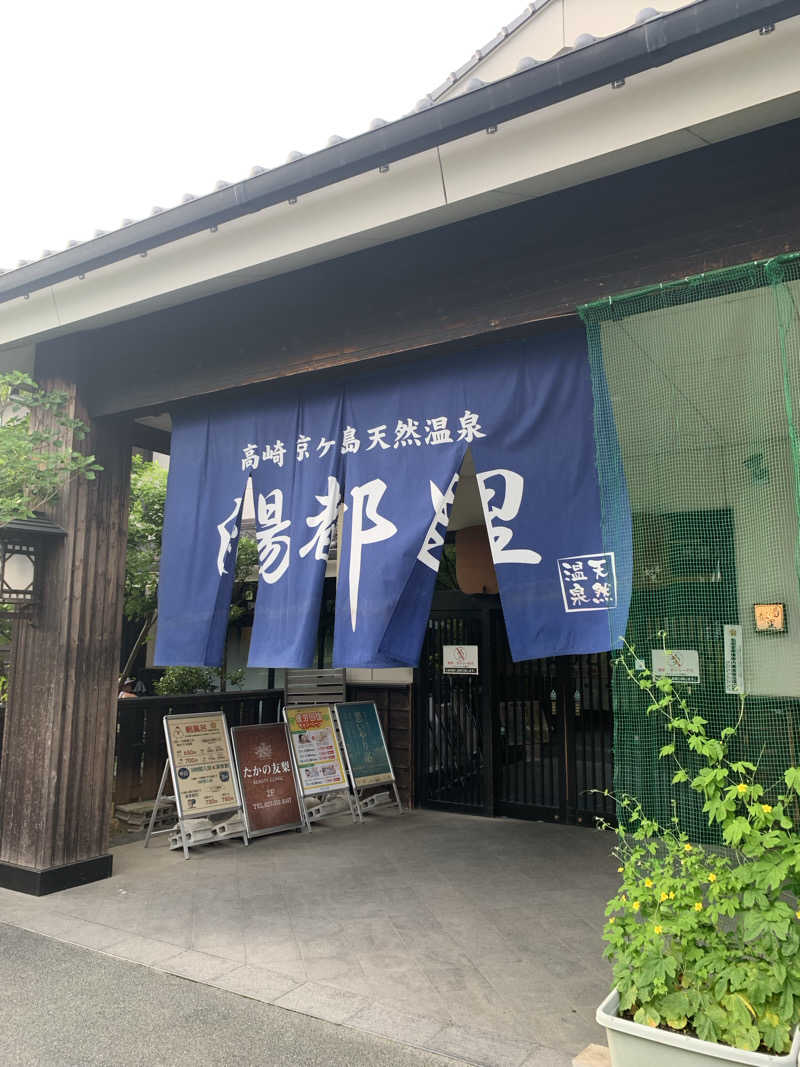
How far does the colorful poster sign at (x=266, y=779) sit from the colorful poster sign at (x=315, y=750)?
0.40 feet

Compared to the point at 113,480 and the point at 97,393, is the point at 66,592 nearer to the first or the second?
the point at 113,480

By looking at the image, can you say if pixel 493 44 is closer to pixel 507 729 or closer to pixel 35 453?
pixel 35 453

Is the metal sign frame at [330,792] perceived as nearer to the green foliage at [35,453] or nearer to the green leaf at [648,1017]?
the green foliage at [35,453]

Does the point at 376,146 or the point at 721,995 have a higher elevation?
the point at 376,146

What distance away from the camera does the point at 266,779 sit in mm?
8258

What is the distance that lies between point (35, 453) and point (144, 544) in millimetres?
3458

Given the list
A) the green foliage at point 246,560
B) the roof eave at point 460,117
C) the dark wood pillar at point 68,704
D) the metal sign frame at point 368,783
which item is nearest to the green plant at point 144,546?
Result: the green foliage at point 246,560

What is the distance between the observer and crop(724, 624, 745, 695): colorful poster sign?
342 cm

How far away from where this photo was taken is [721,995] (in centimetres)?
296

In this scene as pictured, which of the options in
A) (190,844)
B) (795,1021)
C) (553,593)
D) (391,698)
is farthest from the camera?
(391,698)

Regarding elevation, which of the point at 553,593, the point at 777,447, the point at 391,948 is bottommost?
the point at 391,948

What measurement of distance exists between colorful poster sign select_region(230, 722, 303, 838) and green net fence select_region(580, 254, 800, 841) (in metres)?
5.36

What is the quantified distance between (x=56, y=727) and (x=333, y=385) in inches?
142

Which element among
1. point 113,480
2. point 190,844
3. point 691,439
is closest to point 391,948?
point 190,844
